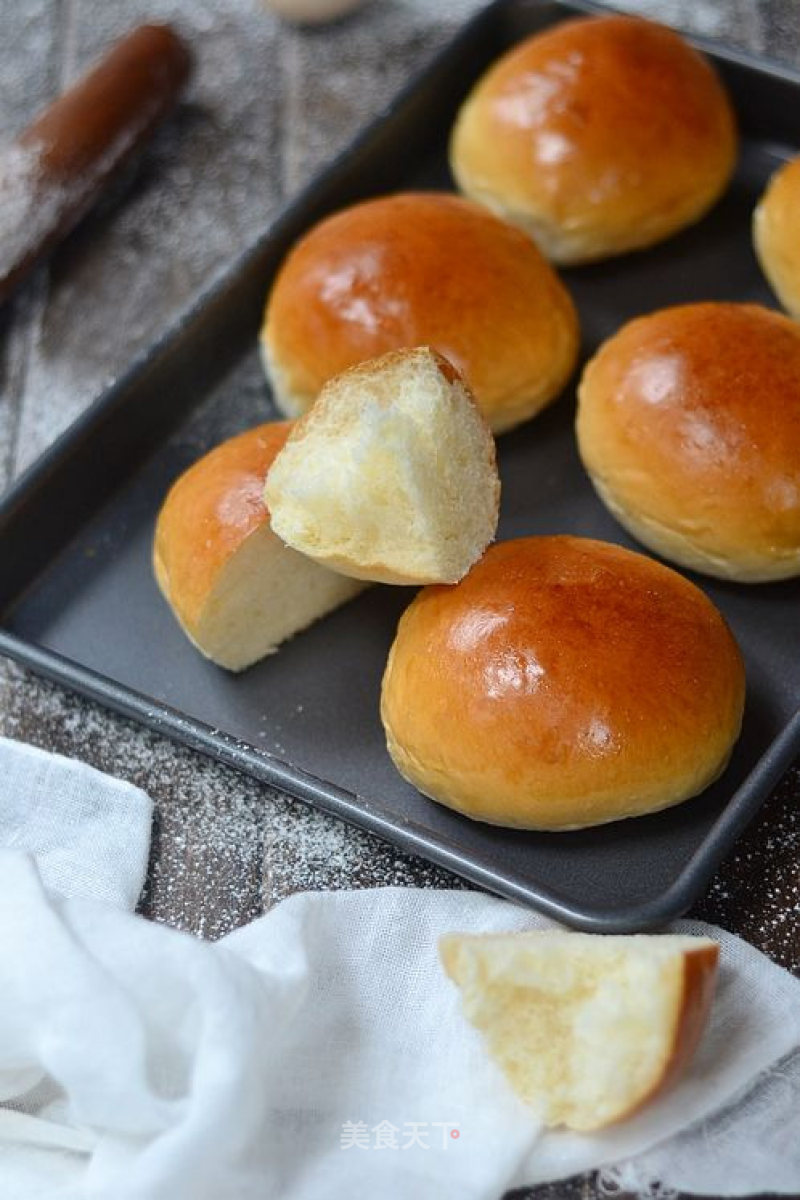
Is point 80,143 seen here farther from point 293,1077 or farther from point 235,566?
point 293,1077

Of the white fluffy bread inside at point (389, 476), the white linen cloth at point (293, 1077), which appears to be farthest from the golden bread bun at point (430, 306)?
the white linen cloth at point (293, 1077)

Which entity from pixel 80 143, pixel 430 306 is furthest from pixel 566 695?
pixel 80 143

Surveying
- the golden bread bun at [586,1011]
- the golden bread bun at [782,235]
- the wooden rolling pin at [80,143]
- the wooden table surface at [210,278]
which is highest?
the wooden rolling pin at [80,143]

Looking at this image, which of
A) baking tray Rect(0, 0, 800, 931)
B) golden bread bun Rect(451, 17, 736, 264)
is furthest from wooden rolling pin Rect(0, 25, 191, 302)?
golden bread bun Rect(451, 17, 736, 264)

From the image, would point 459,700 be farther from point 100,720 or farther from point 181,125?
point 181,125

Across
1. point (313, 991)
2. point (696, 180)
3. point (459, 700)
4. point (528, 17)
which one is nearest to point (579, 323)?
point (696, 180)

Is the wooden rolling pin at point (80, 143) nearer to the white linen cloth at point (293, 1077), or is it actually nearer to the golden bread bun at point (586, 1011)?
the white linen cloth at point (293, 1077)
